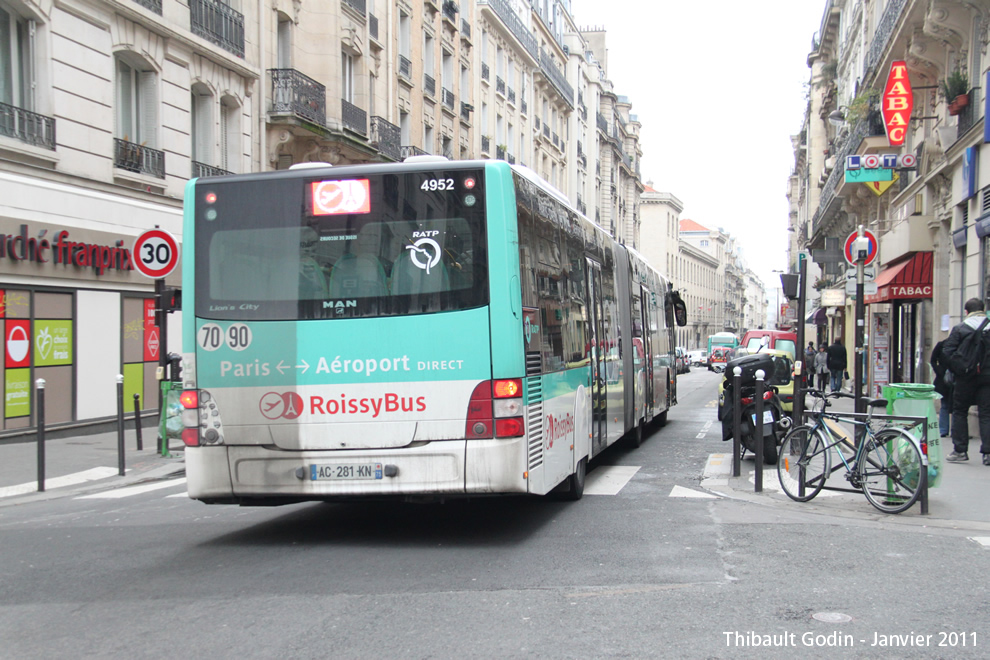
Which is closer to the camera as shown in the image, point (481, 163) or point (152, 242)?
point (481, 163)

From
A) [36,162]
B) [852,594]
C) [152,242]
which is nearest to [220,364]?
[852,594]

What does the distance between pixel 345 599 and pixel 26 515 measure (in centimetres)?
522

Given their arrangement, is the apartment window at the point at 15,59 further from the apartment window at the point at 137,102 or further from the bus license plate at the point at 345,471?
the bus license plate at the point at 345,471

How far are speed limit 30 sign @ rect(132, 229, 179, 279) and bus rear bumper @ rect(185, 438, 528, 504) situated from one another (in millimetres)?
6294

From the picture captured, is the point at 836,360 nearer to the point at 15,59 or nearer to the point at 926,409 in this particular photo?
the point at 926,409

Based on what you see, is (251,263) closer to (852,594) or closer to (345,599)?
(345,599)

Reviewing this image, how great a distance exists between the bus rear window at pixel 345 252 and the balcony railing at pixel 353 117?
1940 centimetres

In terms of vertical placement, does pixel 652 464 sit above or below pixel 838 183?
below

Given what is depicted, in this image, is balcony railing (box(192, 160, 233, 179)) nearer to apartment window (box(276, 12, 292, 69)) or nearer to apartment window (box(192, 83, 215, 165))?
apartment window (box(192, 83, 215, 165))

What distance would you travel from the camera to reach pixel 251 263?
23.4 feet

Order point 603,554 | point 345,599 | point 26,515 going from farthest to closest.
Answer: point 26,515
point 603,554
point 345,599

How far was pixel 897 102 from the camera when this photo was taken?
2011 cm

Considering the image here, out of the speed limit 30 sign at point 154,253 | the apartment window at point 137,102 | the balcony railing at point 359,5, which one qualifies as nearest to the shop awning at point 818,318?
the balcony railing at point 359,5

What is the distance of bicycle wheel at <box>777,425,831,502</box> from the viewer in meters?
8.77
